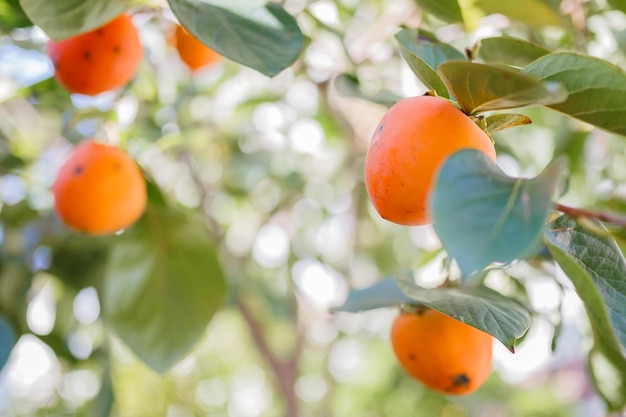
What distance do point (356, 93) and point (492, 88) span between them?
37 cm

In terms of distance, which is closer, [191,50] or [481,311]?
[481,311]

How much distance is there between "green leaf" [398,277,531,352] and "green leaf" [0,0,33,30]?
0.66 m

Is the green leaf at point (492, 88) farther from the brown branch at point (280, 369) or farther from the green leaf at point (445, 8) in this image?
the brown branch at point (280, 369)

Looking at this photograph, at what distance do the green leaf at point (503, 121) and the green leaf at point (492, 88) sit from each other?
2.3 inches

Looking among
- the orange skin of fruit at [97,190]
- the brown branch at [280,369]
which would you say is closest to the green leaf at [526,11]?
the orange skin of fruit at [97,190]

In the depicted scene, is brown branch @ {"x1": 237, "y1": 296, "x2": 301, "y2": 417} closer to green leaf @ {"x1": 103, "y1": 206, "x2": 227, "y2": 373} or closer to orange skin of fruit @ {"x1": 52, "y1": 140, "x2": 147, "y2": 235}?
green leaf @ {"x1": 103, "y1": 206, "x2": 227, "y2": 373}

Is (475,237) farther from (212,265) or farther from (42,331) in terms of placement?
(42,331)

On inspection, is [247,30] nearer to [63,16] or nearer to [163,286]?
[63,16]

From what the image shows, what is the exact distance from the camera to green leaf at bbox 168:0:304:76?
2.41ft

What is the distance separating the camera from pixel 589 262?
686 millimetres

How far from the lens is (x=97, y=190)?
102cm

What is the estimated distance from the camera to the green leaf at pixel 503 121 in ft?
2.17

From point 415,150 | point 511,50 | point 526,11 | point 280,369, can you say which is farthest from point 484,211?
point 280,369

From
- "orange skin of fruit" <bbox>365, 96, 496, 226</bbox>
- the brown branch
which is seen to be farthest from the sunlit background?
"orange skin of fruit" <bbox>365, 96, 496, 226</bbox>
